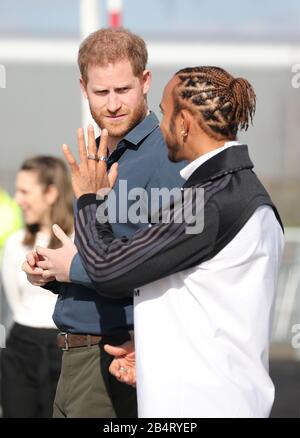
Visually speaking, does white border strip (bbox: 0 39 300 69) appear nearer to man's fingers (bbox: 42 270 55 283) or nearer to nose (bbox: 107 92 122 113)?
nose (bbox: 107 92 122 113)

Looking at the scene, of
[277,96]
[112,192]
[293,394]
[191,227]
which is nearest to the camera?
[191,227]

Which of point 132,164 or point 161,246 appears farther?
point 132,164

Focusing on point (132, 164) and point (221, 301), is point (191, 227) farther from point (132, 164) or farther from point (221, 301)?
point (132, 164)

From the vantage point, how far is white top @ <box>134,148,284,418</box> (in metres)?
2.75

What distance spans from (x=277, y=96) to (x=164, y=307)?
26.4m

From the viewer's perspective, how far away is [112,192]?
3221mm

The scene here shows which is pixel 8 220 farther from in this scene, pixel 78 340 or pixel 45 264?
pixel 45 264

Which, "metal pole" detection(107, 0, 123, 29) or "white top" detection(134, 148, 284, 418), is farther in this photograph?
"metal pole" detection(107, 0, 123, 29)

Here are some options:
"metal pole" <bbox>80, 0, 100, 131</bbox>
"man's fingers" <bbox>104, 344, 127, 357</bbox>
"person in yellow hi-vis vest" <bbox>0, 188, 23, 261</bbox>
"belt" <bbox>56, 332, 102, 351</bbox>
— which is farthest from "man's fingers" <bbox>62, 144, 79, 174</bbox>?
"person in yellow hi-vis vest" <bbox>0, 188, 23, 261</bbox>

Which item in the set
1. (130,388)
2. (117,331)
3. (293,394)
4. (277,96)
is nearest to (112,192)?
(117,331)

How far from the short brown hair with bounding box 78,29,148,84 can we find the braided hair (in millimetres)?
524

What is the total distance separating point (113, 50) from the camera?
3.39 meters

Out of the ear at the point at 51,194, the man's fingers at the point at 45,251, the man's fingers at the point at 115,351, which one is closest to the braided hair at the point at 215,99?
the man's fingers at the point at 45,251
